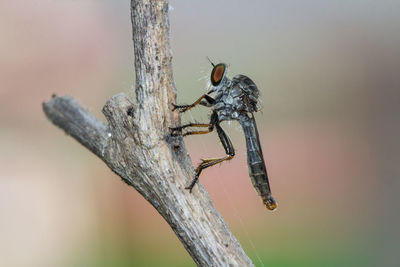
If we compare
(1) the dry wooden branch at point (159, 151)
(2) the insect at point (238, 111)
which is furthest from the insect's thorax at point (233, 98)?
(1) the dry wooden branch at point (159, 151)

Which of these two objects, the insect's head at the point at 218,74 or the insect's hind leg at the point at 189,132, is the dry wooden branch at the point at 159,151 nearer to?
the insect's hind leg at the point at 189,132

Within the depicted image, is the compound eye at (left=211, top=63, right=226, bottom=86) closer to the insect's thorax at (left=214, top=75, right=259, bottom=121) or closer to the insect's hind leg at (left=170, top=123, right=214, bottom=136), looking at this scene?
the insect's thorax at (left=214, top=75, right=259, bottom=121)

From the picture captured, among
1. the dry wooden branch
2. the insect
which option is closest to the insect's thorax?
the insect

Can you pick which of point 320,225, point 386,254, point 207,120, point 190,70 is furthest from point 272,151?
point 207,120

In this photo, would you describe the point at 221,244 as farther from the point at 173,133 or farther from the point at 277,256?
the point at 277,256

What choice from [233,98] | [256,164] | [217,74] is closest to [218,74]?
[217,74]

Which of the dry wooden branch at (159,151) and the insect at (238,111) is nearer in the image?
the dry wooden branch at (159,151)
